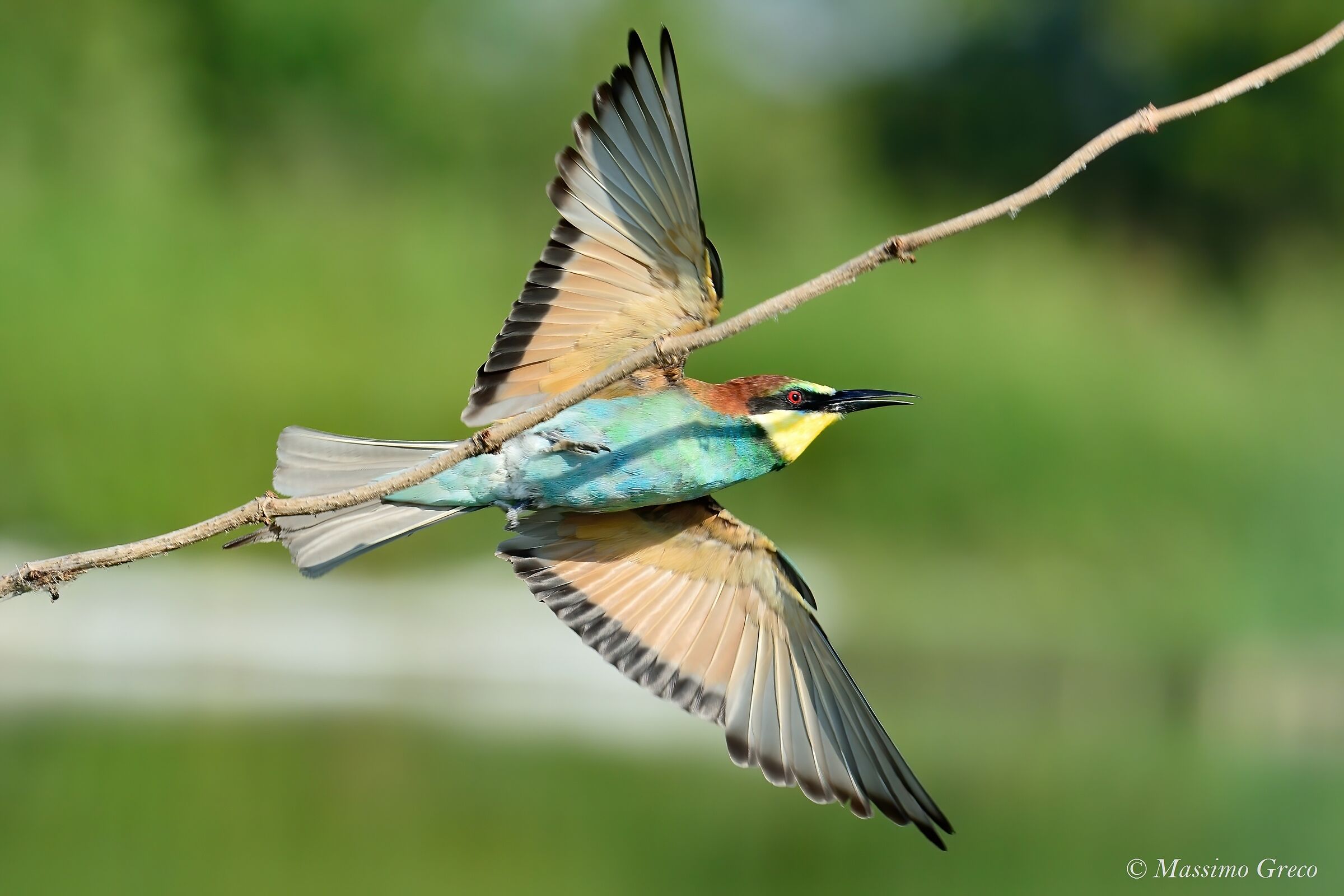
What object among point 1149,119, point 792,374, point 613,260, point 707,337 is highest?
point 792,374

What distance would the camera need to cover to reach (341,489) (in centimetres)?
130

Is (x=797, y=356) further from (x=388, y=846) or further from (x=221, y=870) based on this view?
(x=221, y=870)

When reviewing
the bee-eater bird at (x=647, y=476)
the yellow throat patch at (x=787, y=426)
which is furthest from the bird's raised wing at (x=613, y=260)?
the yellow throat patch at (x=787, y=426)

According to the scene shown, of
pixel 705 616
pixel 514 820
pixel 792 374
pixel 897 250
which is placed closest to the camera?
pixel 897 250

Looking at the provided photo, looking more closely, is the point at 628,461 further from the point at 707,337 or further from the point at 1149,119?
the point at 1149,119

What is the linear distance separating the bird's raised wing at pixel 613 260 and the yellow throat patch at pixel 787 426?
102 mm

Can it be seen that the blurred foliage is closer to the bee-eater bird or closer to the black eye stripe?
the bee-eater bird

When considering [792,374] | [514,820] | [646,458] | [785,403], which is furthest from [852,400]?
[792,374]

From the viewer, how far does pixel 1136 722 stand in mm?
3639

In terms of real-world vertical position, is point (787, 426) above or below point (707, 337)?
above

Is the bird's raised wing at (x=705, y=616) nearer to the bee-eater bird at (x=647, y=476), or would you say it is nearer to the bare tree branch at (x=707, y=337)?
the bee-eater bird at (x=647, y=476)

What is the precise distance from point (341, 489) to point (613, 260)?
31cm

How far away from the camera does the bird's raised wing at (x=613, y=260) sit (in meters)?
1.22

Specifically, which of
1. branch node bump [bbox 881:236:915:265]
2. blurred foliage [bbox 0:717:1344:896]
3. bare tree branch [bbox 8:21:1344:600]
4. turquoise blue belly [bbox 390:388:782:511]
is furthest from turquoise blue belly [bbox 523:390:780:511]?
blurred foliage [bbox 0:717:1344:896]
